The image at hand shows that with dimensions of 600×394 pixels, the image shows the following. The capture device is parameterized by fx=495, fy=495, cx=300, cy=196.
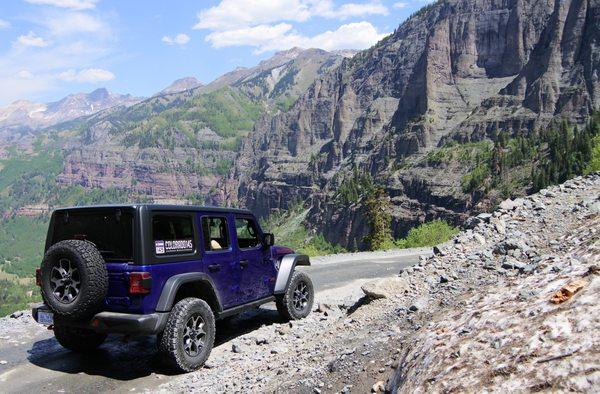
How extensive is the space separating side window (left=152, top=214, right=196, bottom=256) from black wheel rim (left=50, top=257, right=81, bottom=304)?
1.16 metres

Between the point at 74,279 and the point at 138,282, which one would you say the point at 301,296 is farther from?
the point at 74,279

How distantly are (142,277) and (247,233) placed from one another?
316 cm

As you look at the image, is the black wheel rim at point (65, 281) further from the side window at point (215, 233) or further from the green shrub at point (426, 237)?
the green shrub at point (426, 237)

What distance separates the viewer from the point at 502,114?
151 metres

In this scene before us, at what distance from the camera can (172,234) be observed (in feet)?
25.2

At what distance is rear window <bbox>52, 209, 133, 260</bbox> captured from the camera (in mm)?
7203

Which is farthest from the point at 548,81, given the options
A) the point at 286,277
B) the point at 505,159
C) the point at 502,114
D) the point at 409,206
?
the point at 286,277

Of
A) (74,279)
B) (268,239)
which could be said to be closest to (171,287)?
(74,279)

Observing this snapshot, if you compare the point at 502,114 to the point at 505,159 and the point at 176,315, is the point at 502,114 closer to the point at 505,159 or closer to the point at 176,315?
the point at 505,159

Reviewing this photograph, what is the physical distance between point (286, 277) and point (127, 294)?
3815mm

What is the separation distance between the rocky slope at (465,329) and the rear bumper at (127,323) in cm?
89

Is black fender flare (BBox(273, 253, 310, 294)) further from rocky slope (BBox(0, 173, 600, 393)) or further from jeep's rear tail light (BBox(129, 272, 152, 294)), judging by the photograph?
jeep's rear tail light (BBox(129, 272, 152, 294))

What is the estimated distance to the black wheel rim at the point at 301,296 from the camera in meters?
10.6

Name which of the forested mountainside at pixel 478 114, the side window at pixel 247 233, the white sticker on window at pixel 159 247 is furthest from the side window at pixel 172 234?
the forested mountainside at pixel 478 114
